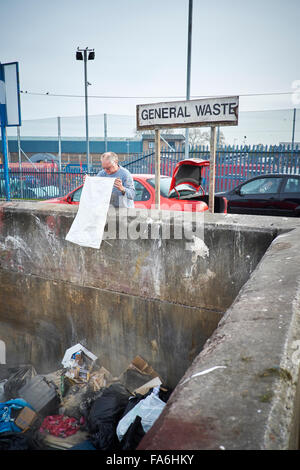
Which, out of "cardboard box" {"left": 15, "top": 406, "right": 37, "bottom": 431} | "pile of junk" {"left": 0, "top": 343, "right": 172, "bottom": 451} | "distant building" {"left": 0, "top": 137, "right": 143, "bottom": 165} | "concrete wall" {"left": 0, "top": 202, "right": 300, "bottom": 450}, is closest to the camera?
"concrete wall" {"left": 0, "top": 202, "right": 300, "bottom": 450}

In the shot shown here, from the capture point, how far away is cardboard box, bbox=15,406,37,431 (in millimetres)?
3594

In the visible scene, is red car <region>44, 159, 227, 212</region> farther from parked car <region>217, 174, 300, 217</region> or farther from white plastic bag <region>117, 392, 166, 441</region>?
white plastic bag <region>117, 392, 166, 441</region>

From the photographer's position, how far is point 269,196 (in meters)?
9.12

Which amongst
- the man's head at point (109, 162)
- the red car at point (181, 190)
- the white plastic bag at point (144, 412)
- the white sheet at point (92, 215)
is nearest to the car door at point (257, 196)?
the red car at point (181, 190)

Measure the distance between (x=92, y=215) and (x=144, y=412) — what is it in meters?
2.12

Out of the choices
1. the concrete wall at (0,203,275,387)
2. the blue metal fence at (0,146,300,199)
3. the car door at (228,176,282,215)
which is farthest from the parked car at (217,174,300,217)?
the concrete wall at (0,203,275,387)

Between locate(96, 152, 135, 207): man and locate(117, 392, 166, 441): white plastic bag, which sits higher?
locate(96, 152, 135, 207): man

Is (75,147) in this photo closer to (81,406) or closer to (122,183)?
(122,183)

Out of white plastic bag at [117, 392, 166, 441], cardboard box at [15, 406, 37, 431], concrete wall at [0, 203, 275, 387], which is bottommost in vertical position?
cardboard box at [15, 406, 37, 431]

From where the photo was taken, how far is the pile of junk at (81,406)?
3.11 meters

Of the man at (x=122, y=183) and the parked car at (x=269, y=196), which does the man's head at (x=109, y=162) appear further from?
the parked car at (x=269, y=196)

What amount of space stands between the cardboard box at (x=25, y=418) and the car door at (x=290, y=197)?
7444 millimetres

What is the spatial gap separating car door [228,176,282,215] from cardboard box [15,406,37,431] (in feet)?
24.3

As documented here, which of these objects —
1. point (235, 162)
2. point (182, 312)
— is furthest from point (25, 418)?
point (235, 162)
